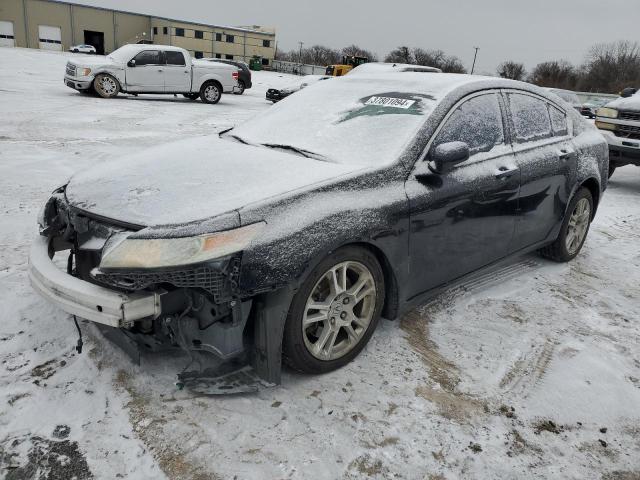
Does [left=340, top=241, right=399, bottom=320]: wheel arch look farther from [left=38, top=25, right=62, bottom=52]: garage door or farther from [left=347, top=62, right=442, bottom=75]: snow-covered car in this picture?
[left=38, top=25, right=62, bottom=52]: garage door

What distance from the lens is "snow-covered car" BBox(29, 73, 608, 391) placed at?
7.54 ft

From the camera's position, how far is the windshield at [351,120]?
310 cm

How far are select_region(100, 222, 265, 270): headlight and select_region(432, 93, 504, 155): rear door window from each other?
1544 mm

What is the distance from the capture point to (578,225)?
4797 millimetres

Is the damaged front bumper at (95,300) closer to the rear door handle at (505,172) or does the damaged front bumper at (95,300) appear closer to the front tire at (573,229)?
the rear door handle at (505,172)

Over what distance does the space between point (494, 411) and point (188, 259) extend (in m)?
1.75

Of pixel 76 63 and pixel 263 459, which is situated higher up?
pixel 76 63

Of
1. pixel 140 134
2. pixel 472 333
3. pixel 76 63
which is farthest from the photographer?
pixel 76 63

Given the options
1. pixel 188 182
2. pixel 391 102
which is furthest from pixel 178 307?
pixel 391 102

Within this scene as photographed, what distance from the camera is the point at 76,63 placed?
48.8 ft

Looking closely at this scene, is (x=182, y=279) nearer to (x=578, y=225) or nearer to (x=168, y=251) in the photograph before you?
(x=168, y=251)

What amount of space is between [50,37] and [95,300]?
66104 mm

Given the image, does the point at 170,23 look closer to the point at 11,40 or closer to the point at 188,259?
the point at 11,40

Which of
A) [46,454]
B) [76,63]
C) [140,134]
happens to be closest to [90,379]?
[46,454]
